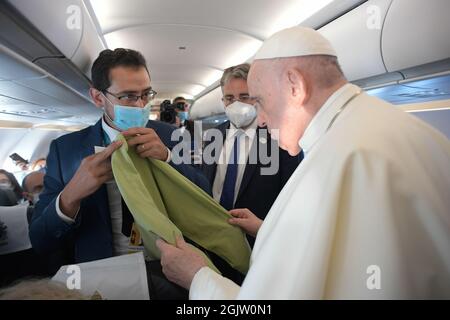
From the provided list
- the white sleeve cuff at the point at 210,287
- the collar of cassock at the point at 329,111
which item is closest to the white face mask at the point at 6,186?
the white sleeve cuff at the point at 210,287

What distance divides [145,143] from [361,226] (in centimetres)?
101

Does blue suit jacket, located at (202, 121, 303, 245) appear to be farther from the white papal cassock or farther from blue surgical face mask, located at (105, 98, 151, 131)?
the white papal cassock

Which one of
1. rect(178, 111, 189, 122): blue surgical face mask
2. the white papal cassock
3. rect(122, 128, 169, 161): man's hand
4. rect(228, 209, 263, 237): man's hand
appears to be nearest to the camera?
the white papal cassock

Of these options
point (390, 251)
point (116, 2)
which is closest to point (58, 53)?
point (116, 2)

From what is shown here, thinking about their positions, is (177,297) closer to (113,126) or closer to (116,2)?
(113,126)

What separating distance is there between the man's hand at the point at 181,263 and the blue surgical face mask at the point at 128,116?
74cm

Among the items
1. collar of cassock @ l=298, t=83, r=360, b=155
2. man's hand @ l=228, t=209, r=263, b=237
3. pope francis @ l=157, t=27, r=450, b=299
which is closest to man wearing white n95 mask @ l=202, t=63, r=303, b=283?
man's hand @ l=228, t=209, r=263, b=237

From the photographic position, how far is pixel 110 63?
1.57 metres

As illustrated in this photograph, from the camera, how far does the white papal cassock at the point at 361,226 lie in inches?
29.6

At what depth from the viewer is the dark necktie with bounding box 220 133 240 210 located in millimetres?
2107

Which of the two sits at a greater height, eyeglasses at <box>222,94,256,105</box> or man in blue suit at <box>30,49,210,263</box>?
eyeglasses at <box>222,94,256,105</box>

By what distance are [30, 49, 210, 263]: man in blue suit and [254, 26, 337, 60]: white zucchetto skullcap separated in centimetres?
70

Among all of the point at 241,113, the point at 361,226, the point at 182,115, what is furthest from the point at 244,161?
the point at 182,115

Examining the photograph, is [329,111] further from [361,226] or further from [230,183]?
[230,183]
